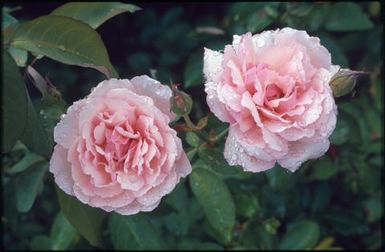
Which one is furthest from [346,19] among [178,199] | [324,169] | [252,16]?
[178,199]

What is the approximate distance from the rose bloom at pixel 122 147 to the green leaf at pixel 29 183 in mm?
441

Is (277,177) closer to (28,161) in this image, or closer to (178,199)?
(178,199)

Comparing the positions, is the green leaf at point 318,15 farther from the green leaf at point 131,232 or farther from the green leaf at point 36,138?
the green leaf at point 36,138

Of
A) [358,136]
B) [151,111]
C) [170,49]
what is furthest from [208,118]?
[170,49]

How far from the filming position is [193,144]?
42.0 inches

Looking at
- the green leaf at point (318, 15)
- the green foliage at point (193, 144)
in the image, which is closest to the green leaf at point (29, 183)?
the green foliage at point (193, 144)

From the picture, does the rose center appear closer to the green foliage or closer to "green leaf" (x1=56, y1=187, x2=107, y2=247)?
the green foliage

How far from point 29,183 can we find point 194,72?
1.51 ft

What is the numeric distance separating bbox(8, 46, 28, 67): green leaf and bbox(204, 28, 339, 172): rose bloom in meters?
0.38

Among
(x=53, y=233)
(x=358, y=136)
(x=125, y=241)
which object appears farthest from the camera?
(x=358, y=136)

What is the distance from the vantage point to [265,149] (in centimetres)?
84

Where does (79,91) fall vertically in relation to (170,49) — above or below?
below

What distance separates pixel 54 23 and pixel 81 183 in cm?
28

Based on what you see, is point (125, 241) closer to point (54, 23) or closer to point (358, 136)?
point (54, 23)
